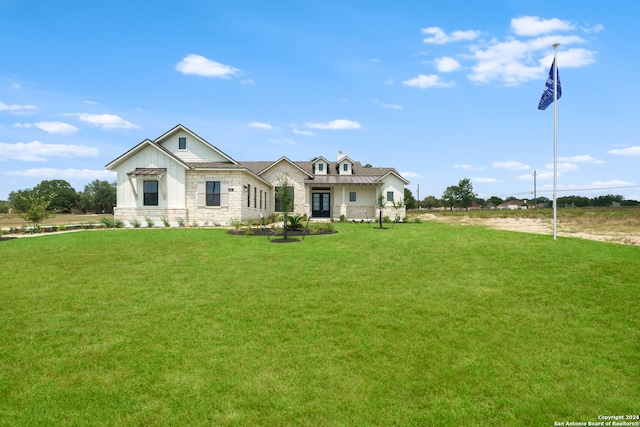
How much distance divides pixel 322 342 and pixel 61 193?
10220 centimetres

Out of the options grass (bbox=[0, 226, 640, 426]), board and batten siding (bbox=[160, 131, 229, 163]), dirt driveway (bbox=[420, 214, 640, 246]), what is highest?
board and batten siding (bbox=[160, 131, 229, 163])

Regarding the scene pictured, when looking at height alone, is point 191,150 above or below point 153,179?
above

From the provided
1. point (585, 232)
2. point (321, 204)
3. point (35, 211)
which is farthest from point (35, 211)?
point (585, 232)

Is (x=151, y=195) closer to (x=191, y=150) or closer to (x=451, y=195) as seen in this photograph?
(x=191, y=150)

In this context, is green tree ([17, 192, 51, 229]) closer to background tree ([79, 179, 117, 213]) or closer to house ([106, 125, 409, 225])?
house ([106, 125, 409, 225])

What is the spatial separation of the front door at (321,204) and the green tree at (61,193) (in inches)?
2955

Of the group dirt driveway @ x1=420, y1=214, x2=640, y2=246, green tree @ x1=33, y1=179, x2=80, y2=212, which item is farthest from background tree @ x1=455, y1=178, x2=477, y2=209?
green tree @ x1=33, y1=179, x2=80, y2=212

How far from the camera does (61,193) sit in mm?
86188

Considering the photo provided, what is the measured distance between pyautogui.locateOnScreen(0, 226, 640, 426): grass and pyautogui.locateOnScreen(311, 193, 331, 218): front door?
79.3ft

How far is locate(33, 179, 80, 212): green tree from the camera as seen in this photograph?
84.3 meters

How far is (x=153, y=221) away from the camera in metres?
24.4

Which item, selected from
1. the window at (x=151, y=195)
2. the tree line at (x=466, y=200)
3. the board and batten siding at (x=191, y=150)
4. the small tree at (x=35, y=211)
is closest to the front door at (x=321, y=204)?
the board and batten siding at (x=191, y=150)

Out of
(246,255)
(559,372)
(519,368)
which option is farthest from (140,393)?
(246,255)

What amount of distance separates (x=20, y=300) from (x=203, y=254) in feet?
17.4
